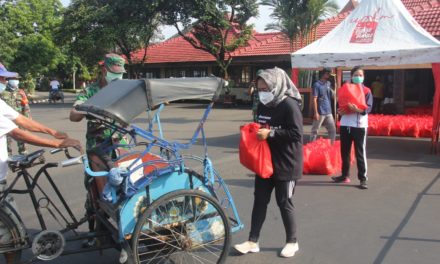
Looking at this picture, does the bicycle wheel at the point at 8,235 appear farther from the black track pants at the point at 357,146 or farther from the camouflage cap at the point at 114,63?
the black track pants at the point at 357,146

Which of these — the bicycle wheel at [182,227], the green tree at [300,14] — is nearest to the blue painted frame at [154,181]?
the bicycle wheel at [182,227]

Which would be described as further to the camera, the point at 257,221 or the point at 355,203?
the point at 355,203

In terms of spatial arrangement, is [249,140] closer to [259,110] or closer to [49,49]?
[259,110]

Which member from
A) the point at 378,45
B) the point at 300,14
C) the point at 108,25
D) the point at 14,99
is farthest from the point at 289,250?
the point at 108,25

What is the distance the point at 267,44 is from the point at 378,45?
18235 millimetres

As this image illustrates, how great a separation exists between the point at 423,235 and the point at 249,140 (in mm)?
2245

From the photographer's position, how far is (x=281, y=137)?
3.90m

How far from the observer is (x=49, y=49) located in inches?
1425

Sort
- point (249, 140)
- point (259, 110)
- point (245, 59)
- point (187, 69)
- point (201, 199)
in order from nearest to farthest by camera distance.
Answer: point (201, 199), point (249, 140), point (259, 110), point (245, 59), point (187, 69)

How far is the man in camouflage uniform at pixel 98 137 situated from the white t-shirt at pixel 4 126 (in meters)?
0.59

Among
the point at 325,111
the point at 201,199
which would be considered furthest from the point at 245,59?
the point at 201,199

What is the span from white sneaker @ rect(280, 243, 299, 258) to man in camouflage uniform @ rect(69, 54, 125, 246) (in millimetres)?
1828

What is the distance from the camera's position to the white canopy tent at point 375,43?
8664 mm

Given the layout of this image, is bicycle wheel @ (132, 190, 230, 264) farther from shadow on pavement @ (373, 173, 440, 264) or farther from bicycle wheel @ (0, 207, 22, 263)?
shadow on pavement @ (373, 173, 440, 264)
